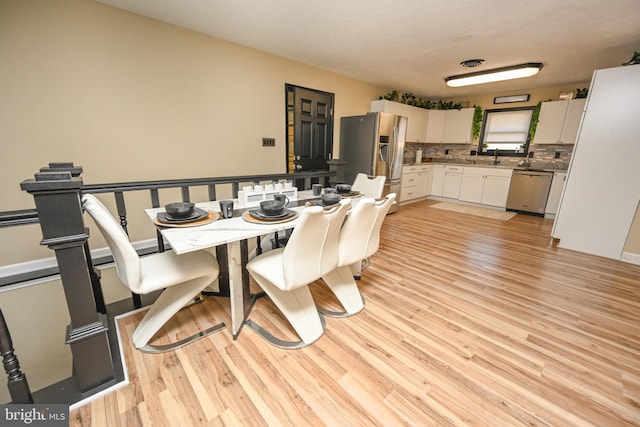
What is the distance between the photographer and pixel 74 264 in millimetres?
1106

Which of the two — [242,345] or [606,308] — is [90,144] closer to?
[242,345]

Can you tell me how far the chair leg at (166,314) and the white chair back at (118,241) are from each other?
29 centimetres

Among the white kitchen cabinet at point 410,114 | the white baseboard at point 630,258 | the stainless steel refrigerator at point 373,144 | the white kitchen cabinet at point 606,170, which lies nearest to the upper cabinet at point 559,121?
the white kitchen cabinet at point 606,170

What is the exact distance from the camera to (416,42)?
294 centimetres

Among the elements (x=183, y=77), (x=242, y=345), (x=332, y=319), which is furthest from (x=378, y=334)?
(x=183, y=77)

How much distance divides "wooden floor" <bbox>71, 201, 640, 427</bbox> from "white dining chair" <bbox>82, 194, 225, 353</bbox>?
101 millimetres

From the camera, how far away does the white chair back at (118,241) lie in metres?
1.19

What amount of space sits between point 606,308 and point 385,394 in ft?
7.30

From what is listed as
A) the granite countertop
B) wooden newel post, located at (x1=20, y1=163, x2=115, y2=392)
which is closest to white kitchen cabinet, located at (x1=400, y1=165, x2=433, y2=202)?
the granite countertop

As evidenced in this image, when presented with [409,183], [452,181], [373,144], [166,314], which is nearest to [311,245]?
[166,314]

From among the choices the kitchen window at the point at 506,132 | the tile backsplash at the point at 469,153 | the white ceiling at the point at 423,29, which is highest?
the white ceiling at the point at 423,29

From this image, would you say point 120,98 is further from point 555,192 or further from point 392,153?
point 555,192

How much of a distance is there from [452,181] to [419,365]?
534 centimetres

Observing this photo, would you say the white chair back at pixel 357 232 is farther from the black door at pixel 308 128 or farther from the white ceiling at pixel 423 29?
the black door at pixel 308 128
